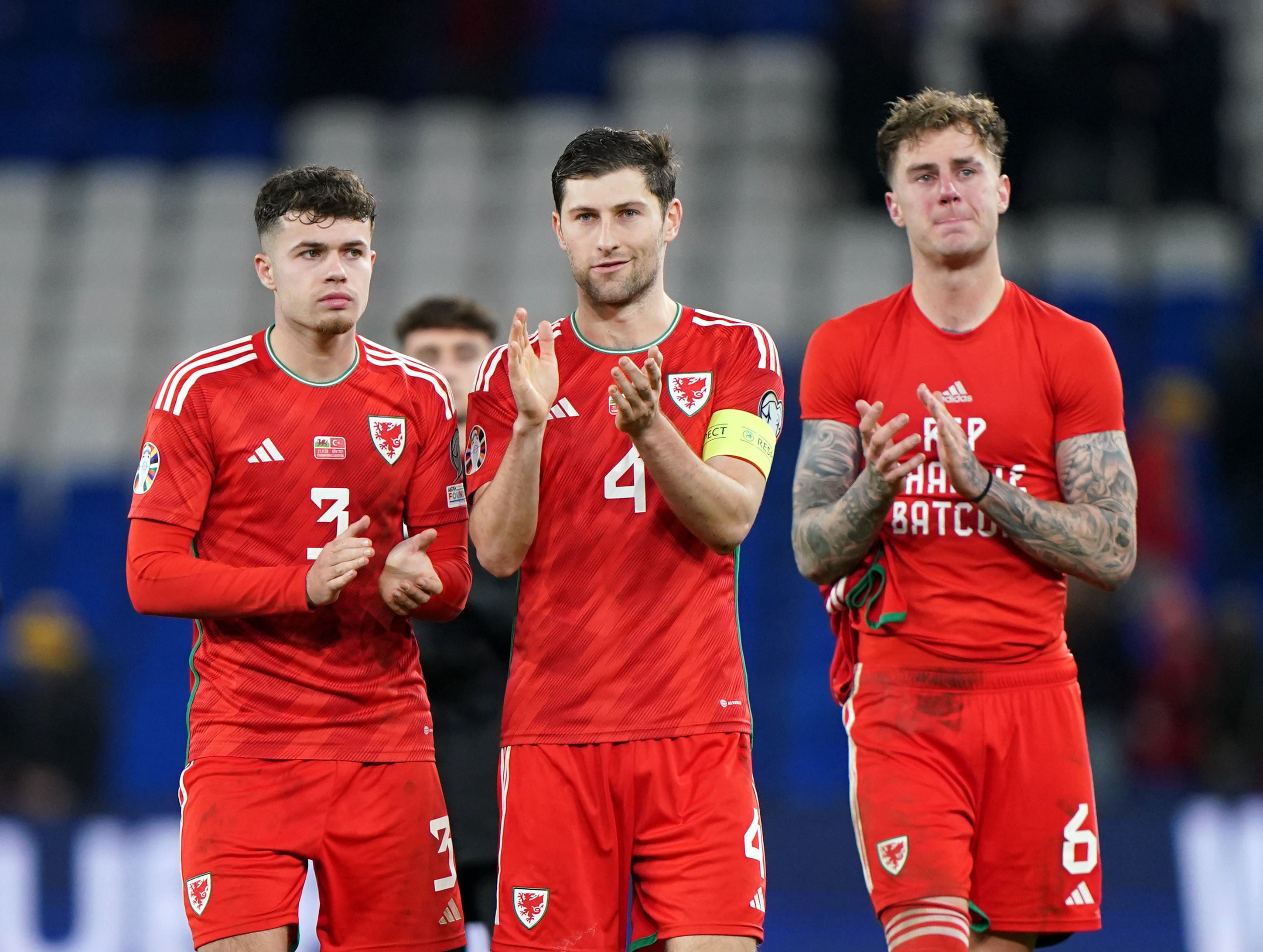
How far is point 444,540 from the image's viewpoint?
5383mm

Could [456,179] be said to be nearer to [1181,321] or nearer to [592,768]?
[1181,321]

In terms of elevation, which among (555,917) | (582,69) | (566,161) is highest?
(582,69)

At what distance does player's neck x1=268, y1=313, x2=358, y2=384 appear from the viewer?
212 inches

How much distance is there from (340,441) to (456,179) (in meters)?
10.8

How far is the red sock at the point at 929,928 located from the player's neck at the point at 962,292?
1770mm

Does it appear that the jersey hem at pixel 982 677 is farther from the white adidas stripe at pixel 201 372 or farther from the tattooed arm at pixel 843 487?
the white adidas stripe at pixel 201 372

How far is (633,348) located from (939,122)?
3.98 ft

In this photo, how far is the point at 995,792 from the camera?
520 centimetres

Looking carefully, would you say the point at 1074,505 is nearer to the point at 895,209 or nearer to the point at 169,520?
the point at 895,209

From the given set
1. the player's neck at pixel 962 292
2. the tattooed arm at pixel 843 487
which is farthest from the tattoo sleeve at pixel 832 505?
the player's neck at pixel 962 292

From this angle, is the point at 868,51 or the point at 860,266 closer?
the point at 868,51

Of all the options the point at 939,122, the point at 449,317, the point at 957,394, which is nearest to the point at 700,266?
the point at 449,317

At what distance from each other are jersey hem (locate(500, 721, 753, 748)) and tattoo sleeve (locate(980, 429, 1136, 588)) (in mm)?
1011

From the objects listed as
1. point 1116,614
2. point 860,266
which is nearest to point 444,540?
point 1116,614
